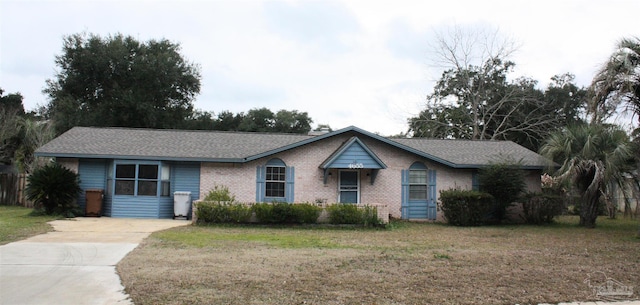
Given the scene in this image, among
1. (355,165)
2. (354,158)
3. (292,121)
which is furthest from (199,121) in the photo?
(355,165)

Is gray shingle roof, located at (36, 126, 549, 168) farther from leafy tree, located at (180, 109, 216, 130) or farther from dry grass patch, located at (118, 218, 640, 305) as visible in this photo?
leafy tree, located at (180, 109, 216, 130)

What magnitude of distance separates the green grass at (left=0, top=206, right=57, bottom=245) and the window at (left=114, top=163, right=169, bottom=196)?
8.35 feet

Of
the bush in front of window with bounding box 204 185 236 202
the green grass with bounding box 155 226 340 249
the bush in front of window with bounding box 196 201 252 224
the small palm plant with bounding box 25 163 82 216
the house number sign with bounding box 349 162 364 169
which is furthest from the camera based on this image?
the house number sign with bounding box 349 162 364 169

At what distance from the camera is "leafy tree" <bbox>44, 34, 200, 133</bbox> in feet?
126

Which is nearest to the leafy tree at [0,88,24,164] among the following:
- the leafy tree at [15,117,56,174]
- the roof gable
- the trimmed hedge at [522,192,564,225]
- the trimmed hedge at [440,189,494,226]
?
the leafy tree at [15,117,56,174]

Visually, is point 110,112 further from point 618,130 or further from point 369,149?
point 618,130

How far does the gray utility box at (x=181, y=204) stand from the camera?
17.9 metres

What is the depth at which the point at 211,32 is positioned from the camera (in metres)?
20.1

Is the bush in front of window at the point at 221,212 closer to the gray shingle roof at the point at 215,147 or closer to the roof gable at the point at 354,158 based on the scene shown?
the gray shingle roof at the point at 215,147

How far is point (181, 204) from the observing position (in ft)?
59.0

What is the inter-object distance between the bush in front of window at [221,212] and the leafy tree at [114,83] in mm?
25072

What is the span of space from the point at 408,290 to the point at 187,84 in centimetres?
3893

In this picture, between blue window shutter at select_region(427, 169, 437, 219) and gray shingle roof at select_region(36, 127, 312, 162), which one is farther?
blue window shutter at select_region(427, 169, 437, 219)

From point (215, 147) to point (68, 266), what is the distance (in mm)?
11379
